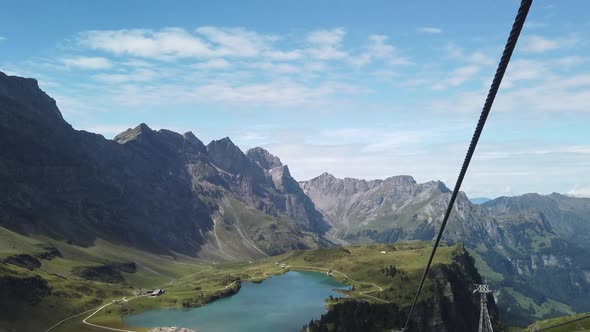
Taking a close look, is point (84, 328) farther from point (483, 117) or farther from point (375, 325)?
point (483, 117)

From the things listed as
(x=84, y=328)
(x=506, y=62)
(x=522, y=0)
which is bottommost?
(x=84, y=328)

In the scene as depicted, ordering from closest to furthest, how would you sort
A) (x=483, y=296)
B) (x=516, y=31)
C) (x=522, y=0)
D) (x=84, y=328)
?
(x=522, y=0) → (x=516, y=31) → (x=483, y=296) → (x=84, y=328)

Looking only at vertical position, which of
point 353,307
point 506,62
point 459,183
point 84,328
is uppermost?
point 506,62

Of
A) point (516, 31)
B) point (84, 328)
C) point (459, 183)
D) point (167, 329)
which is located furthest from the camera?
point (84, 328)

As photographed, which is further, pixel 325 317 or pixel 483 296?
pixel 325 317

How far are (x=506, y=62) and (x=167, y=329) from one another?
191 m

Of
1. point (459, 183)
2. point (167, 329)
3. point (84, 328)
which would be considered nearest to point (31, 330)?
point (84, 328)

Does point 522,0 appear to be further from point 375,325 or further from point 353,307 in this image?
point 353,307

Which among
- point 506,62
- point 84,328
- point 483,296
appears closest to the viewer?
point 506,62

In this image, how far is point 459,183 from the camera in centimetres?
1213

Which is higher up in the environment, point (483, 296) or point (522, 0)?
point (522, 0)

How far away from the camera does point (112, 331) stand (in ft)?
618

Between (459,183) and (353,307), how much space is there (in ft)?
647

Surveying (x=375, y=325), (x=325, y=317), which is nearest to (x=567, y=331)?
(x=375, y=325)
